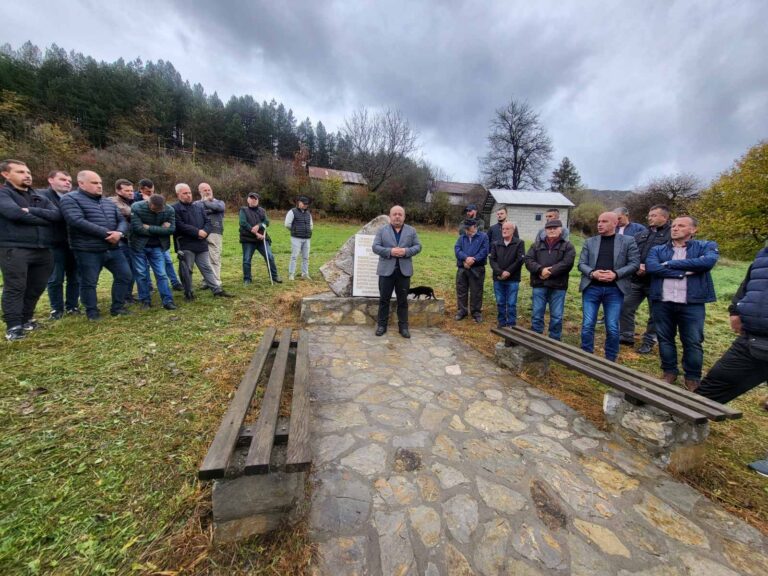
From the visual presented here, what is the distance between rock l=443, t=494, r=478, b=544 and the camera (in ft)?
5.48

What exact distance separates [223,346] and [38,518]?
2.28 meters

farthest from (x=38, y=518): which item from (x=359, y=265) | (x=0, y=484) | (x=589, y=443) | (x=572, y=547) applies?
(x=359, y=265)

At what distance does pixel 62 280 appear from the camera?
4.43m

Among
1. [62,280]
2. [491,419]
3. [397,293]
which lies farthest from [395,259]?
[62,280]

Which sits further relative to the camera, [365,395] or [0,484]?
[365,395]

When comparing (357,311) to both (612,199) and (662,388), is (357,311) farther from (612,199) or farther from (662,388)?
(612,199)

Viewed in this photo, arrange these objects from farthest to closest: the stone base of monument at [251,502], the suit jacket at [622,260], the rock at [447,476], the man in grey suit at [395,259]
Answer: the man in grey suit at [395,259] < the suit jacket at [622,260] < the rock at [447,476] < the stone base of monument at [251,502]

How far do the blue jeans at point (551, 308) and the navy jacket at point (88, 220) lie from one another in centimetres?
587

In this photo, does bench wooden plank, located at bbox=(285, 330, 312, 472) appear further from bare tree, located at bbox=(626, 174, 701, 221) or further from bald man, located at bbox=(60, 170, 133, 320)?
bare tree, located at bbox=(626, 174, 701, 221)

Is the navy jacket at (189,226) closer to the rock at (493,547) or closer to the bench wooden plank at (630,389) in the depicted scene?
the bench wooden plank at (630,389)

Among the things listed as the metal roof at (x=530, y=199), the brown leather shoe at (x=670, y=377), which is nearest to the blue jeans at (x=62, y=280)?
the brown leather shoe at (x=670, y=377)

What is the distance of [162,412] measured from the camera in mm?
2500

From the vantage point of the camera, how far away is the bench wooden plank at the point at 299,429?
1505 mm

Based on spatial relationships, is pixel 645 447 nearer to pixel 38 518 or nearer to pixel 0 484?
pixel 38 518
